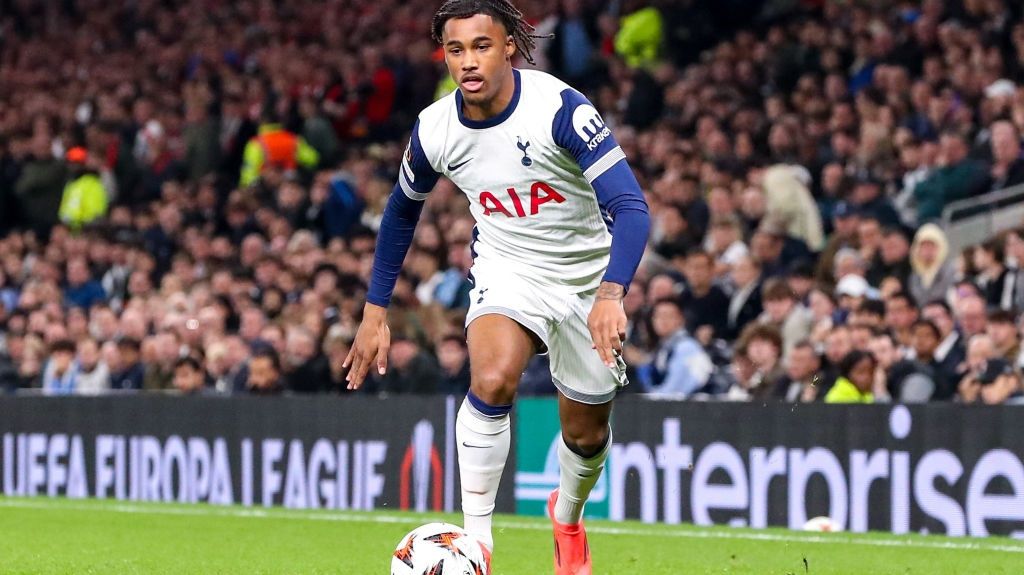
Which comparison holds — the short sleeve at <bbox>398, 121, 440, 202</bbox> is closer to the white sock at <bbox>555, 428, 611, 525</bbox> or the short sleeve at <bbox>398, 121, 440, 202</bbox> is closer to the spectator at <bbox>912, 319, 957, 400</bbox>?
the white sock at <bbox>555, 428, 611, 525</bbox>

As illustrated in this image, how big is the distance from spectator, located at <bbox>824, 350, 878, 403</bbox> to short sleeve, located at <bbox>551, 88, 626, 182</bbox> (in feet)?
17.7

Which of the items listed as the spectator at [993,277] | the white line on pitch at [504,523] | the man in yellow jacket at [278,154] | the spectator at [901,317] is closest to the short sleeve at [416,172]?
the white line on pitch at [504,523]

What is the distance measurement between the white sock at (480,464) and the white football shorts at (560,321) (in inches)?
15.3

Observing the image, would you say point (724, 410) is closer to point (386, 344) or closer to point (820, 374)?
point (820, 374)

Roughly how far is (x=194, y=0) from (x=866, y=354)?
1552 cm

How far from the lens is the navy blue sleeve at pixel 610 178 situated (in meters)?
6.25

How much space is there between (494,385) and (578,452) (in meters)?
0.73

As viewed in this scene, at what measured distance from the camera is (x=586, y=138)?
650cm

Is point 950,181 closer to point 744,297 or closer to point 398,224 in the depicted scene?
point 744,297

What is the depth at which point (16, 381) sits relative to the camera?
17.6m

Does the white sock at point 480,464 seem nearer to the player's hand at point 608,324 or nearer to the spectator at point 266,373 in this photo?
the player's hand at point 608,324

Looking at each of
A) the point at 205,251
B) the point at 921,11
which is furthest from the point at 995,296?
the point at 205,251

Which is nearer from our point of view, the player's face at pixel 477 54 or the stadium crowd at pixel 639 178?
the player's face at pixel 477 54

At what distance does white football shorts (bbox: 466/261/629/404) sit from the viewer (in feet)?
22.1
